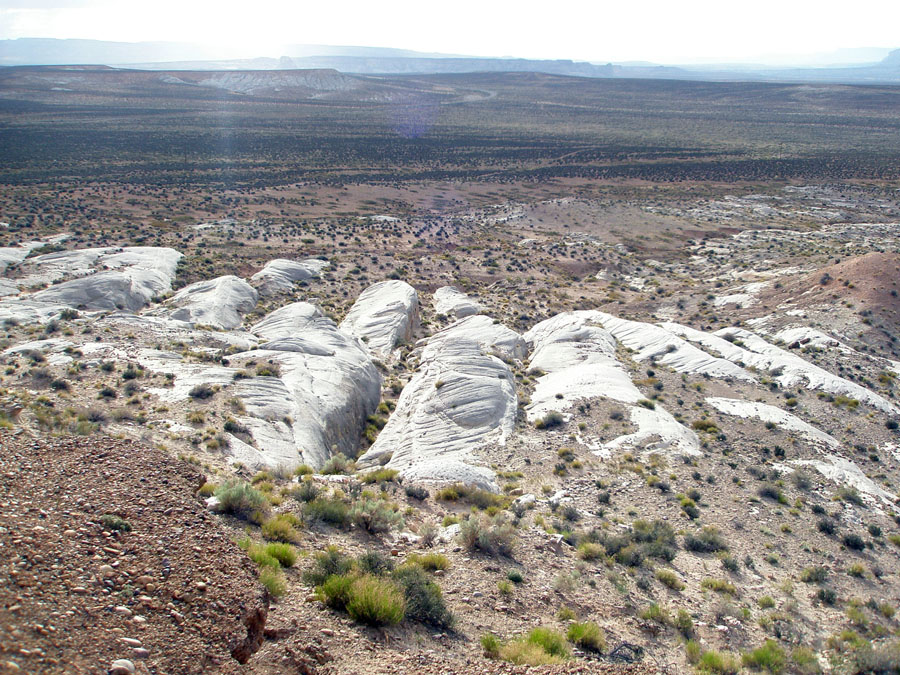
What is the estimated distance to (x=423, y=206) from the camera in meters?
64.8

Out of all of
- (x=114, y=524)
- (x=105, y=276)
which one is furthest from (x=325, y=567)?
(x=105, y=276)

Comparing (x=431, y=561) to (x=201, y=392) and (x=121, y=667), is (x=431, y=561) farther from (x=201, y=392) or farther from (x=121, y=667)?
(x=201, y=392)

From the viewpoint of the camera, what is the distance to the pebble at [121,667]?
5.08 meters

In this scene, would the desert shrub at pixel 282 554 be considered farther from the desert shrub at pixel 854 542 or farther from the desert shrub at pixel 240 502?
the desert shrub at pixel 854 542

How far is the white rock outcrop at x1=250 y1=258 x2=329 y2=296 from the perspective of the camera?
32375 mm

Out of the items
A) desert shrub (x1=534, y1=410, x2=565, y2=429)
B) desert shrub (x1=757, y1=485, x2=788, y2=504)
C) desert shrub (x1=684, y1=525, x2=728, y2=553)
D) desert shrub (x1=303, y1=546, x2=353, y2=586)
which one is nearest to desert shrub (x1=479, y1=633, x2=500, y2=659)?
desert shrub (x1=303, y1=546, x2=353, y2=586)

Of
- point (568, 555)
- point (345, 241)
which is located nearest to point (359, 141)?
point (345, 241)

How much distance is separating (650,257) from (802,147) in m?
76.9

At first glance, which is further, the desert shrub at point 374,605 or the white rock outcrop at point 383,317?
the white rock outcrop at point 383,317

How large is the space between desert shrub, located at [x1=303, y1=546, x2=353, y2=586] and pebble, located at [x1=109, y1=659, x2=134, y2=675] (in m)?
2.84

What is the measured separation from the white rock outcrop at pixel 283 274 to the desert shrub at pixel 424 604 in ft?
86.1

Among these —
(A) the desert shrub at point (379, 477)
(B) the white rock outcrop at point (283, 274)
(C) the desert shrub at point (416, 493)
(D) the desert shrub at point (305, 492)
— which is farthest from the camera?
(B) the white rock outcrop at point (283, 274)

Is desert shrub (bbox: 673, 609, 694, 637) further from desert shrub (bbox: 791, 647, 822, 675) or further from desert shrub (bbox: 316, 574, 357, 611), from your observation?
desert shrub (bbox: 316, 574, 357, 611)

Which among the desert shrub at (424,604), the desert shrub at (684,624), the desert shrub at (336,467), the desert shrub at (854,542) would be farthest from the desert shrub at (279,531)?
the desert shrub at (854,542)
